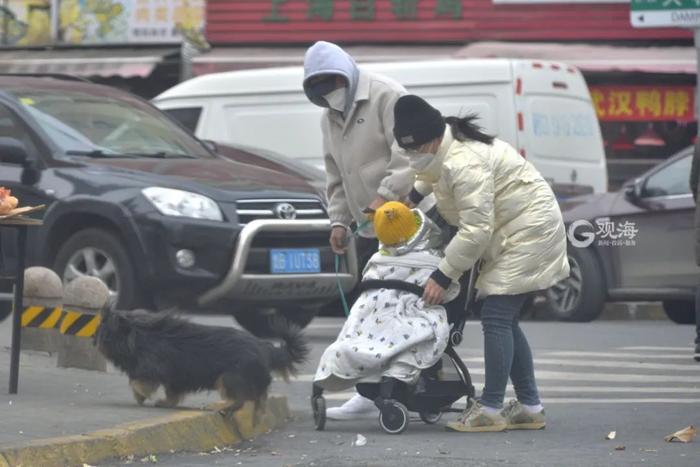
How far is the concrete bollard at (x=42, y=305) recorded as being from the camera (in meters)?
9.34

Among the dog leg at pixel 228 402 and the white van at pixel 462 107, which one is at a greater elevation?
the dog leg at pixel 228 402

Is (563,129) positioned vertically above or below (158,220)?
below

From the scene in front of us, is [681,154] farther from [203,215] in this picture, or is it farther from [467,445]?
[467,445]

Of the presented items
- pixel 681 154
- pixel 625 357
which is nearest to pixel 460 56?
pixel 681 154

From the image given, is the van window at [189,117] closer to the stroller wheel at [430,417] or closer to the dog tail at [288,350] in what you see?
the dog tail at [288,350]

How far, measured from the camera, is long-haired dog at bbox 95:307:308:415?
23.6ft

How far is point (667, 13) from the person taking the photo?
12492 millimetres

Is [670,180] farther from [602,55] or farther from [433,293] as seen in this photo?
[602,55]

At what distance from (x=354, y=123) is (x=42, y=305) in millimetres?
2437

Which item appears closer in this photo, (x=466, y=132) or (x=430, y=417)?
(x=466, y=132)

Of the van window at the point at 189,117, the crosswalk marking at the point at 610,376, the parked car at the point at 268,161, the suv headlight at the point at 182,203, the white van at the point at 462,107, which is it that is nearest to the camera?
the crosswalk marking at the point at 610,376

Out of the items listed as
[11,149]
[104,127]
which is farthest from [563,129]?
[11,149]

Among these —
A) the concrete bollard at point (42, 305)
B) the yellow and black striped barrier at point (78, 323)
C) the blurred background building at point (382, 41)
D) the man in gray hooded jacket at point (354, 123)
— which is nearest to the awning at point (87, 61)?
the blurred background building at point (382, 41)

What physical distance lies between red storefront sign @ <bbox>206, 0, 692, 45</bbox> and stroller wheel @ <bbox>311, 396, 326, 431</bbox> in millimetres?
14702
